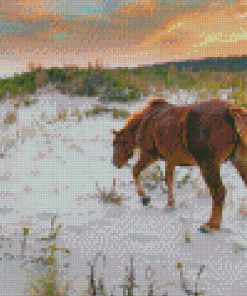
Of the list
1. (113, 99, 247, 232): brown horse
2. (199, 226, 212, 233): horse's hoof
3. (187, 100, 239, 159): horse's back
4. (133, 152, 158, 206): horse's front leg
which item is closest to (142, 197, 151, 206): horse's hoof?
(133, 152, 158, 206): horse's front leg

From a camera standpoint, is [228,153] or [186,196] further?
[186,196]

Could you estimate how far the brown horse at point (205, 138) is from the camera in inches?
101

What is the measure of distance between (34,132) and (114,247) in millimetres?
5711

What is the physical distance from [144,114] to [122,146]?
0.61 m

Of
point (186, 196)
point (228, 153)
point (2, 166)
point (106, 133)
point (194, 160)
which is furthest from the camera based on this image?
point (106, 133)

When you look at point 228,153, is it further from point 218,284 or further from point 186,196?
point 186,196

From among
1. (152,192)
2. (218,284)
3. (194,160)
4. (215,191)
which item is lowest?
(218,284)

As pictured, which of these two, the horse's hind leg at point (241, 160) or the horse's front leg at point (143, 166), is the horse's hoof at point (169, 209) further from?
the horse's hind leg at point (241, 160)

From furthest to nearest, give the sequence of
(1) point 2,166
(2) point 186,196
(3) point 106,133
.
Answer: (3) point 106,133
(1) point 2,166
(2) point 186,196

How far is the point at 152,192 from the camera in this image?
13.7 ft

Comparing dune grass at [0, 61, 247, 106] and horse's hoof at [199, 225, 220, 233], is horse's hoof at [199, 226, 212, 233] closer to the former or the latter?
horse's hoof at [199, 225, 220, 233]

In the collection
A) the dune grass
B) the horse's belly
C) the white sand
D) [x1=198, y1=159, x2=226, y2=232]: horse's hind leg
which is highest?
the dune grass

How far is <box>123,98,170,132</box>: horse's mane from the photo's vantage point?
135 inches

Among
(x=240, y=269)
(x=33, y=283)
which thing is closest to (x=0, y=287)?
(x=33, y=283)
